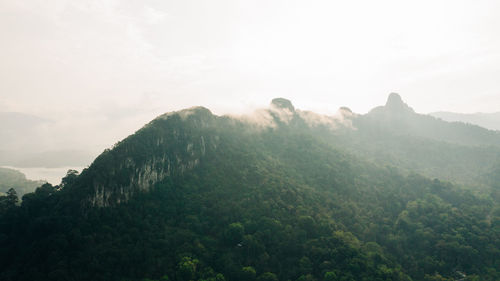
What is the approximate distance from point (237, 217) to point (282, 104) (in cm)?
9662

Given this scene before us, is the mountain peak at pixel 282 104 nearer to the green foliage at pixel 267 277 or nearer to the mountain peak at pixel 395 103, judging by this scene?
the mountain peak at pixel 395 103

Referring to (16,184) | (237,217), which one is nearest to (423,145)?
(237,217)

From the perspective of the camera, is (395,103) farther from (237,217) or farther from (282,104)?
(237,217)

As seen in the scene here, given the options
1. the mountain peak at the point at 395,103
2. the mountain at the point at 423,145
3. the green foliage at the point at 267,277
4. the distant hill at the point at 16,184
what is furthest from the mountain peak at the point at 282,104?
the distant hill at the point at 16,184

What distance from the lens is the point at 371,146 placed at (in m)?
157

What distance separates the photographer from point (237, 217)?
68750 mm

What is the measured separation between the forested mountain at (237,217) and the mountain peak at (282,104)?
40.2 m

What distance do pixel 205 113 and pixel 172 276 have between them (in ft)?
224

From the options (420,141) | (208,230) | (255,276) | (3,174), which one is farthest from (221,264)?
(3,174)

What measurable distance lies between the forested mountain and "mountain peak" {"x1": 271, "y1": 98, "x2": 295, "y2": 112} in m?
40.2

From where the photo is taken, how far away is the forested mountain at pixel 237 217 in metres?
52.1

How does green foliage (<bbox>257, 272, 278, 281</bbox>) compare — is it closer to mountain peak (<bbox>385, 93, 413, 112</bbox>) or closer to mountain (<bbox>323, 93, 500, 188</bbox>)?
mountain (<bbox>323, 93, 500, 188</bbox>)

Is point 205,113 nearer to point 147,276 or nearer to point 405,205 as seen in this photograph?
point 147,276

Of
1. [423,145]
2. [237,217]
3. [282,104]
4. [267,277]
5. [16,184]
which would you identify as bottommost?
[267,277]
